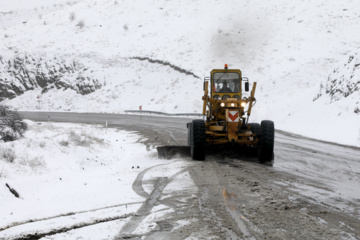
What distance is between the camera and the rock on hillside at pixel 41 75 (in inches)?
1630

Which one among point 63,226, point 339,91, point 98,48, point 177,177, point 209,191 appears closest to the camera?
point 63,226

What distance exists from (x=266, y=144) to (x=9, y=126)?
10521 millimetres

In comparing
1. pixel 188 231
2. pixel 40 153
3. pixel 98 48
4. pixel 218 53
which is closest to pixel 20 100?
pixel 98 48

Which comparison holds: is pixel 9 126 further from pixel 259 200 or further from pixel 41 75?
pixel 41 75

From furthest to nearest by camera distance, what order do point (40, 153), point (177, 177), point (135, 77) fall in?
point (135, 77)
point (40, 153)
point (177, 177)

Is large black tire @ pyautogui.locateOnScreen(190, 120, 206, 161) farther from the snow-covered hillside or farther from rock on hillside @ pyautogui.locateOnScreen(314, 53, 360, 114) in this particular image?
the snow-covered hillside

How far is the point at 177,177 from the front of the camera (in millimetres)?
7340

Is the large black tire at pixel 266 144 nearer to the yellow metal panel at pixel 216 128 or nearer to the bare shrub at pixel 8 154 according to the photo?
the yellow metal panel at pixel 216 128

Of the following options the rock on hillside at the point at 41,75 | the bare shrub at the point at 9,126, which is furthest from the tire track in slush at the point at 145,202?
the rock on hillside at the point at 41,75

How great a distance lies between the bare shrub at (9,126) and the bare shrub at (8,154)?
5720 mm

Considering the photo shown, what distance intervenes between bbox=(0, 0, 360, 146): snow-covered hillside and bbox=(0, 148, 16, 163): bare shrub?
Result: 18468mm

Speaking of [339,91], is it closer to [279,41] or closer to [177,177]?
[177,177]

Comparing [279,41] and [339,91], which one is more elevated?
[279,41]

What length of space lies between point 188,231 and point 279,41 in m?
36.7
